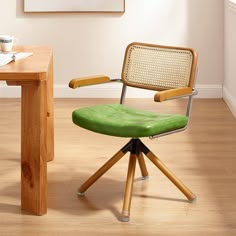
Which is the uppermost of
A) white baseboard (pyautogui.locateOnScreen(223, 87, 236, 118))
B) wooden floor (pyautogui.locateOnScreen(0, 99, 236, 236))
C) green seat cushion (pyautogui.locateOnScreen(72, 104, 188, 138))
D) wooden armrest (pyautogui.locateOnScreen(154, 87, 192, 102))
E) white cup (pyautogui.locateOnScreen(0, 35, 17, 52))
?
white cup (pyautogui.locateOnScreen(0, 35, 17, 52))

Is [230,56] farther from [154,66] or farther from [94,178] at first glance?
[94,178]

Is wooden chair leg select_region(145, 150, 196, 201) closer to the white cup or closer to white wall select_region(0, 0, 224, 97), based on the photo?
the white cup

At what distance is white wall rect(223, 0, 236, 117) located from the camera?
5.75 m

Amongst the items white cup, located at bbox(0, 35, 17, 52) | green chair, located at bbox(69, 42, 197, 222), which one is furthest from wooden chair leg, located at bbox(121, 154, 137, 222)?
white cup, located at bbox(0, 35, 17, 52)

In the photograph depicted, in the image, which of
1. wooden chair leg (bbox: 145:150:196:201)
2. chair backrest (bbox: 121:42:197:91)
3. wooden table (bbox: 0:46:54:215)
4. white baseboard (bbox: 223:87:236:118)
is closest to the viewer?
wooden table (bbox: 0:46:54:215)

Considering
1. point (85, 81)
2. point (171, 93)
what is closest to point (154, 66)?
point (85, 81)

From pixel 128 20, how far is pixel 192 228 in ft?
11.0

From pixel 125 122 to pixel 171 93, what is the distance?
0.88 feet

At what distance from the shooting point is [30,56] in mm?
3803

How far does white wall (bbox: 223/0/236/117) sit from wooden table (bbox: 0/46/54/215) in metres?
2.62

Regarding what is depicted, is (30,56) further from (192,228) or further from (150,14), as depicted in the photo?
(150,14)

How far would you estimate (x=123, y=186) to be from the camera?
389 cm

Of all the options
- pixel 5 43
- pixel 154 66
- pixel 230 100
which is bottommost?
pixel 230 100

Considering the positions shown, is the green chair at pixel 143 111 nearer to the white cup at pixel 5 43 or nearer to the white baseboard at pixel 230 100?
the white cup at pixel 5 43
